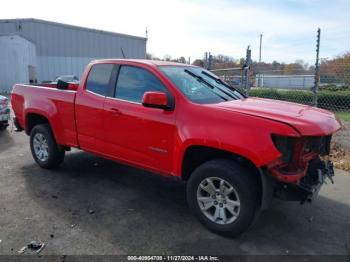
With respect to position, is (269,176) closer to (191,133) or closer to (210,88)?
(191,133)

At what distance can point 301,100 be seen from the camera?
46.6ft

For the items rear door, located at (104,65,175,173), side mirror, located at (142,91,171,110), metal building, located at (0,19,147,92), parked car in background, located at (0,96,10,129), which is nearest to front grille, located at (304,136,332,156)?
rear door, located at (104,65,175,173)

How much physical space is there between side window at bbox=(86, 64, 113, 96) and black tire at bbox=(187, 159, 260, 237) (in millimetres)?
1949

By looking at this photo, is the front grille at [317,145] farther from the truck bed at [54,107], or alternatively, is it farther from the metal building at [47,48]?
the metal building at [47,48]

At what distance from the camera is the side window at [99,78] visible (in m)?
4.84

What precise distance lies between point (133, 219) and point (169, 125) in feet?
3.99

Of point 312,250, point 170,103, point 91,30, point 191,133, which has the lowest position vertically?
point 312,250

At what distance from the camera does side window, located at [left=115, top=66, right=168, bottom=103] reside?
14.1 ft

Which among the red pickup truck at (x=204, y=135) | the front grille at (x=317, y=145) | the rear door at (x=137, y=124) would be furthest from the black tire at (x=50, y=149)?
the front grille at (x=317, y=145)

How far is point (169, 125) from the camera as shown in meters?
3.95

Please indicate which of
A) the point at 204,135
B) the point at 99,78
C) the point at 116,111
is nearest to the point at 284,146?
the point at 204,135

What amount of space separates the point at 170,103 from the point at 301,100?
1159cm

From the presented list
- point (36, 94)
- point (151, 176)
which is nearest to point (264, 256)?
point (151, 176)

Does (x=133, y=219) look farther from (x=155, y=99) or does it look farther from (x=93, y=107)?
(x=93, y=107)
